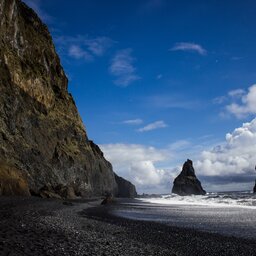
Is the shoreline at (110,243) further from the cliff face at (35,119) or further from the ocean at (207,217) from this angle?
the cliff face at (35,119)

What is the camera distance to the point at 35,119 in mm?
68375

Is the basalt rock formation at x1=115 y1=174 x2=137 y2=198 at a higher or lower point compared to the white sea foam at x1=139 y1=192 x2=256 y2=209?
higher

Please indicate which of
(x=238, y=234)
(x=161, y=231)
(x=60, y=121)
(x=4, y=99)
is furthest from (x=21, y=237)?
(x=60, y=121)

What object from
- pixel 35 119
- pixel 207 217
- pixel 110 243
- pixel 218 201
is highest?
pixel 35 119

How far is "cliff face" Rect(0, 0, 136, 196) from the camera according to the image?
54656 millimetres

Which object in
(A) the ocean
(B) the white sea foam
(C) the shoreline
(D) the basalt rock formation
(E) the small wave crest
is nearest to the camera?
(C) the shoreline

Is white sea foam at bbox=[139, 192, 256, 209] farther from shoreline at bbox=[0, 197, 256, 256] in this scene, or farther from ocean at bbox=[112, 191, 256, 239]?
shoreline at bbox=[0, 197, 256, 256]

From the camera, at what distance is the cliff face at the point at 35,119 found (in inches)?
2152

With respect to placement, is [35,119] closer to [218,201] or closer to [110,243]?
[218,201]

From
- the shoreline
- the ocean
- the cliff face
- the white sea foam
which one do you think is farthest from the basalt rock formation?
the shoreline

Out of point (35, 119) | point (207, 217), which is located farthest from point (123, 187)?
point (207, 217)

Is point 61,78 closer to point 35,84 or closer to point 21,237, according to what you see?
point 35,84

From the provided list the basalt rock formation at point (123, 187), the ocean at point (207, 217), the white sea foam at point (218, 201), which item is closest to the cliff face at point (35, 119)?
the ocean at point (207, 217)

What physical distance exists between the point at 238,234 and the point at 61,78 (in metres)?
84.4
